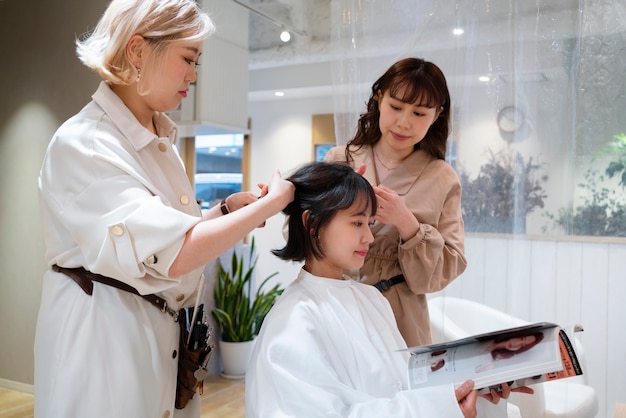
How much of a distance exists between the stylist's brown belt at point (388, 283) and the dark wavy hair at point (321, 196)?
0.25 m

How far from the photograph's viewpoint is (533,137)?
7.55 ft

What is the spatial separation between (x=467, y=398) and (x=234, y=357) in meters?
3.64

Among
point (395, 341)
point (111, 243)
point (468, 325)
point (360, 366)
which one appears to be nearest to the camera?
point (111, 243)

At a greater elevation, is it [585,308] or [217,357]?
[585,308]

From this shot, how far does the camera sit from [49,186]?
49.5 inches

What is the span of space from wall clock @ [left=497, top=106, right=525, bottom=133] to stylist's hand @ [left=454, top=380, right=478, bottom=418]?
1449 millimetres

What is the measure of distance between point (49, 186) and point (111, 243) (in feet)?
0.75

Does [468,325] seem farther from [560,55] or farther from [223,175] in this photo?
[223,175]

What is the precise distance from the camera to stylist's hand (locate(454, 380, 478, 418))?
45.9 inches

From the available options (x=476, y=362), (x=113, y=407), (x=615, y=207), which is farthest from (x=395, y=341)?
(x=615, y=207)

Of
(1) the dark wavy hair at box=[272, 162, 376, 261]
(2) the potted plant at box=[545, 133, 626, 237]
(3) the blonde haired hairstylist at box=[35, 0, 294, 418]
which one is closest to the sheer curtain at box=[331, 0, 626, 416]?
(2) the potted plant at box=[545, 133, 626, 237]

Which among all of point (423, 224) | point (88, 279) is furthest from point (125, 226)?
point (423, 224)

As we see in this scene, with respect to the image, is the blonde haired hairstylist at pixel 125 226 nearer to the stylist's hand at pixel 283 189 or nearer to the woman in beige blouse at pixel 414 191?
the stylist's hand at pixel 283 189

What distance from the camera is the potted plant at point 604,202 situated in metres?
2.14
